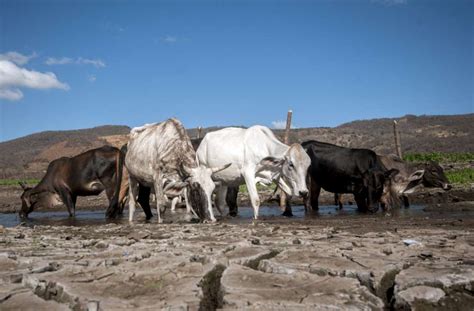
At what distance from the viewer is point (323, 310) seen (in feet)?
9.11

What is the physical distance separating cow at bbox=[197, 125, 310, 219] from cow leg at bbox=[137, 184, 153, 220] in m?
2.25

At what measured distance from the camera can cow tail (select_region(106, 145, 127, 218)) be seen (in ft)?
39.6

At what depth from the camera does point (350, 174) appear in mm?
13008

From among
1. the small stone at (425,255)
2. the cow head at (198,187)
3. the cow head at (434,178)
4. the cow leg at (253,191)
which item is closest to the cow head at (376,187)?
the cow head at (434,178)

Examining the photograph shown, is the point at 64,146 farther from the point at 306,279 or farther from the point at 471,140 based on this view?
the point at 306,279

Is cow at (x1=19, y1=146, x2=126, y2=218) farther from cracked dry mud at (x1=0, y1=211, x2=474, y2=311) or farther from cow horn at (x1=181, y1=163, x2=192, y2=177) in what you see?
cracked dry mud at (x1=0, y1=211, x2=474, y2=311)

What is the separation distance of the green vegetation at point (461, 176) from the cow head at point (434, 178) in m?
2.72

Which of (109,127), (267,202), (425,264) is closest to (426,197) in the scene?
(267,202)

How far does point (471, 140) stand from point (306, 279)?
43.8 m

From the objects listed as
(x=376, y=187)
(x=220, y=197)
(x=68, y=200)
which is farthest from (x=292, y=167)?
(x=68, y=200)

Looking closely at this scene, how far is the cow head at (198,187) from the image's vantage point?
8.95 meters

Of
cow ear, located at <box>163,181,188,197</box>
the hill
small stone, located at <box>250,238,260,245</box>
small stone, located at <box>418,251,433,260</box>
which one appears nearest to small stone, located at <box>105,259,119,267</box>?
small stone, located at <box>250,238,260,245</box>

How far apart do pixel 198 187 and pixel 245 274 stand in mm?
5444

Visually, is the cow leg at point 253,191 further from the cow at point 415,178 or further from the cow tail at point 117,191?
the cow at point 415,178
